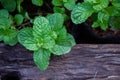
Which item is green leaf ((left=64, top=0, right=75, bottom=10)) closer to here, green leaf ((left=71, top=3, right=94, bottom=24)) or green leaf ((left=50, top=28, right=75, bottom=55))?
green leaf ((left=71, top=3, right=94, bottom=24))

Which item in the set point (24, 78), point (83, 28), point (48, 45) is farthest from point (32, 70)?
point (83, 28)

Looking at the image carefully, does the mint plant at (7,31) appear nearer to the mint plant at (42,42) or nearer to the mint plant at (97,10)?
the mint plant at (42,42)

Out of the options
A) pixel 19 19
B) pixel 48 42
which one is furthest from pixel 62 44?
pixel 19 19

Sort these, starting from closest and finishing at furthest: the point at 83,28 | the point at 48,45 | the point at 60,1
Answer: the point at 48,45 → the point at 60,1 → the point at 83,28

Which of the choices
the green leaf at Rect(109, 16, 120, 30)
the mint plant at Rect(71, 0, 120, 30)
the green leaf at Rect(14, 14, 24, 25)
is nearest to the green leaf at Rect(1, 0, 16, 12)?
the green leaf at Rect(14, 14, 24, 25)

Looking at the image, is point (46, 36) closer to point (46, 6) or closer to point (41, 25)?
point (41, 25)
